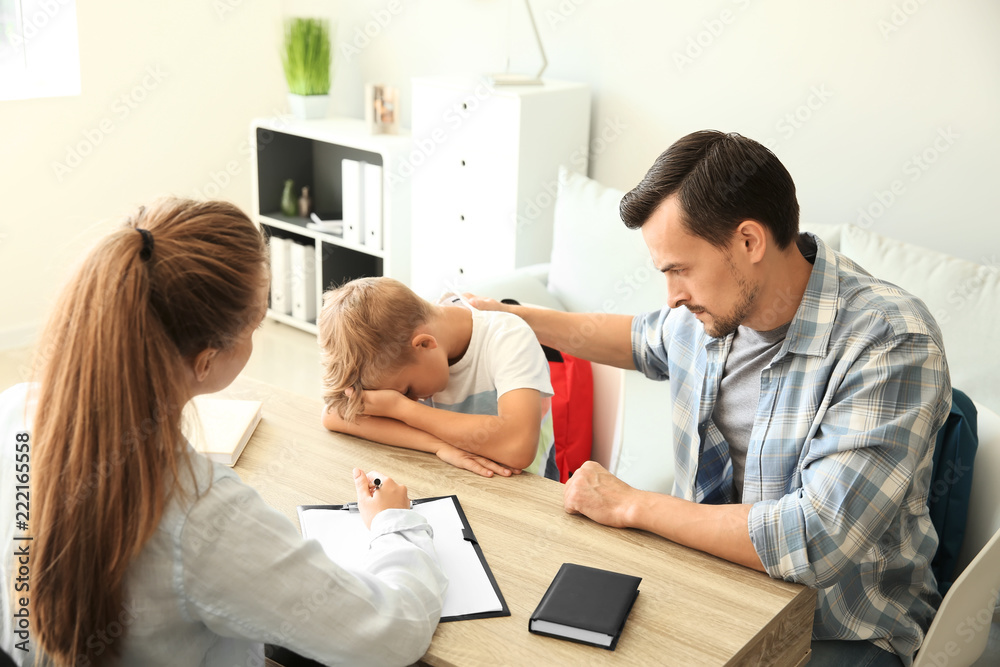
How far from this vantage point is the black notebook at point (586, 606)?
1.09m

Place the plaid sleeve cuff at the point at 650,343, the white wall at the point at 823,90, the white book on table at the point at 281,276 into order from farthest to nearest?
the white book on table at the point at 281,276, the white wall at the point at 823,90, the plaid sleeve cuff at the point at 650,343

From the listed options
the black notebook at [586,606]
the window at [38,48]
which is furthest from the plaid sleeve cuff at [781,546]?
the window at [38,48]

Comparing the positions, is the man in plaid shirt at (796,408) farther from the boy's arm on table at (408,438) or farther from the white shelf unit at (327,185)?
the white shelf unit at (327,185)

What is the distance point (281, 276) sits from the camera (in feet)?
13.5

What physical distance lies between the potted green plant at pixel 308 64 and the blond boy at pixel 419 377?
2.56 m

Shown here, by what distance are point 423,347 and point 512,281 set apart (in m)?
1.21

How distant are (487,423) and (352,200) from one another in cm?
241

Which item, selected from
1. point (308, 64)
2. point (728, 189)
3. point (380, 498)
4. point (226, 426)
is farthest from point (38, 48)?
point (728, 189)

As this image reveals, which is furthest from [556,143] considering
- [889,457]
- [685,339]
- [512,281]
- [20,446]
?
[20,446]

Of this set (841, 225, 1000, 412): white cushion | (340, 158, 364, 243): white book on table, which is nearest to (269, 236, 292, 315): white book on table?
(340, 158, 364, 243): white book on table

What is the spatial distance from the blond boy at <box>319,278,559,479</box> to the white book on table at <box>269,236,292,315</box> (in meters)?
2.54

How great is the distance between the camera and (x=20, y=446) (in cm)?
100

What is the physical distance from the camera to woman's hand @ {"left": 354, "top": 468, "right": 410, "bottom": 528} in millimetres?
1300

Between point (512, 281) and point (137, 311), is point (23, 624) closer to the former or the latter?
point (137, 311)
